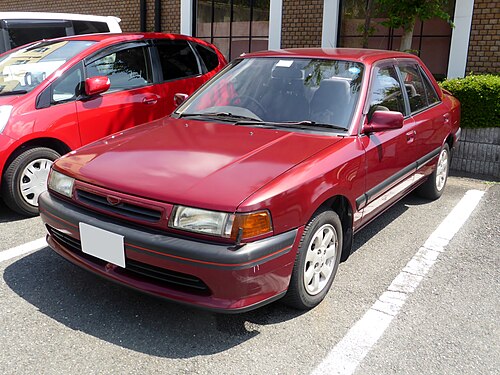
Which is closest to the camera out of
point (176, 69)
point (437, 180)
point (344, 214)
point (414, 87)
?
point (344, 214)

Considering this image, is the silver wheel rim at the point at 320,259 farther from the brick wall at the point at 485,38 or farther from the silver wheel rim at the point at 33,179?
the brick wall at the point at 485,38

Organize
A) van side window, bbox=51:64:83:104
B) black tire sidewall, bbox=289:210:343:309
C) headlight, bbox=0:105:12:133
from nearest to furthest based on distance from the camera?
black tire sidewall, bbox=289:210:343:309
headlight, bbox=0:105:12:133
van side window, bbox=51:64:83:104

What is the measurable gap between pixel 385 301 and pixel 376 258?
0.70 meters

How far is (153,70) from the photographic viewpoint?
5.57m

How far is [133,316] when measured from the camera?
2922 millimetres

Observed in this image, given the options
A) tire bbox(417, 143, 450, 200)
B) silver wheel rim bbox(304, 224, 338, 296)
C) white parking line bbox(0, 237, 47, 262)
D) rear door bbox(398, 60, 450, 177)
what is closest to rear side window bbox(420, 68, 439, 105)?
rear door bbox(398, 60, 450, 177)

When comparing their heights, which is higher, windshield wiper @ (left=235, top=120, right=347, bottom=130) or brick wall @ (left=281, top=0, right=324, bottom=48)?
brick wall @ (left=281, top=0, right=324, bottom=48)

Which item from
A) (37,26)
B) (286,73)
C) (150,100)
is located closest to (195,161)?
(286,73)

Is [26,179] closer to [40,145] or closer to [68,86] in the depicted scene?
[40,145]

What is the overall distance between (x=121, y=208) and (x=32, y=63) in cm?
300

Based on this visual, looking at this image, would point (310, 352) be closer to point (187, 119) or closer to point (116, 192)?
point (116, 192)

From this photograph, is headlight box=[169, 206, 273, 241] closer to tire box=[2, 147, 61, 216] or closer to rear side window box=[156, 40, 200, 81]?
tire box=[2, 147, 61, 216]

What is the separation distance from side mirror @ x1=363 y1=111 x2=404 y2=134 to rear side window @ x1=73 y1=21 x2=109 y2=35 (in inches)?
227

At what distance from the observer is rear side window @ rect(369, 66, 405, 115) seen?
3723 mm
